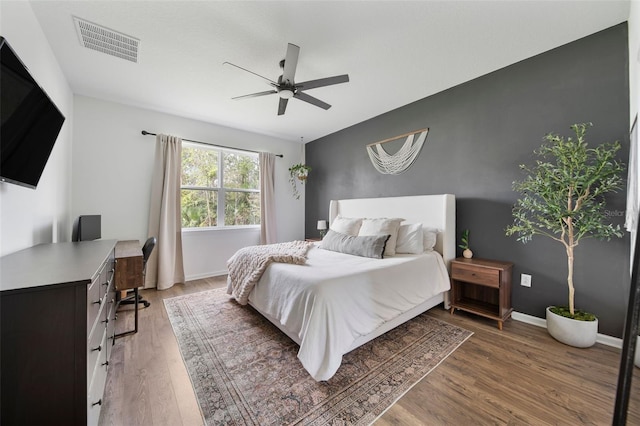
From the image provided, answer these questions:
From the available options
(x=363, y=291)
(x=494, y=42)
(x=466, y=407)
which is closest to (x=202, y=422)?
(x=363, y=291)

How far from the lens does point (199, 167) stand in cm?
415

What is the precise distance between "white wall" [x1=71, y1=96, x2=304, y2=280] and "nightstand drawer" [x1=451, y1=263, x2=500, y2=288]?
11.7ft

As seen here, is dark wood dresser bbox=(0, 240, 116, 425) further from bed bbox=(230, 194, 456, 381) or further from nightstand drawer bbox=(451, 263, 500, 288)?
nightstand drawer bbox=(451, 263, 500, 288)

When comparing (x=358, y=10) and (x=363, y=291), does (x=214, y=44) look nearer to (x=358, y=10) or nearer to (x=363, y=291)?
(x=358, y=10)

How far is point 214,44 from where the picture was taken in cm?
221

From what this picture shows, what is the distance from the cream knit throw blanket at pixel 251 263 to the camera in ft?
7.81

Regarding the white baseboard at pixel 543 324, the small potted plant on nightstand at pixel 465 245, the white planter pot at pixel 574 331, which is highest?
the small potted plant on nightstand at pixel 465 245

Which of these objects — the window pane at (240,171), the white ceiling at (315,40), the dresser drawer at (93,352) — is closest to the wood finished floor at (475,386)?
the dresser drawer at (93,352)

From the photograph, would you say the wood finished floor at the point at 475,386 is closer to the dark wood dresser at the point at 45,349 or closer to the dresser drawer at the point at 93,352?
the dresser drawer at the point at 93,352

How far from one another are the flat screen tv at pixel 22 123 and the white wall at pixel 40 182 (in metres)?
0.19

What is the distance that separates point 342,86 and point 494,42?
1.54 metres

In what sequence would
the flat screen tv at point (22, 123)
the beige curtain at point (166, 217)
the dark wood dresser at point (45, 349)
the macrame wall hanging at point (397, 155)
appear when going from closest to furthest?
the dark wood dresser at point (45, 349)
the flat screen tv at point (22, 123)
the macrame wall hanging at point (397, 155)
the beige curtain at point (166, 217)

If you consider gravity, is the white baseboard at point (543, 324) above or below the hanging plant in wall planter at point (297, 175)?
below

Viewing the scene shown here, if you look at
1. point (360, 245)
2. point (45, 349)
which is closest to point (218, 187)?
point (360, 245)
